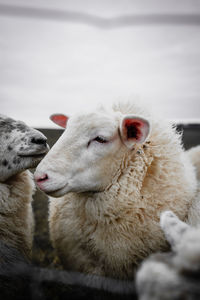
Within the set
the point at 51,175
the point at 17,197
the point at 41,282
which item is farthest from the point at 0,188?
the point at 41,282

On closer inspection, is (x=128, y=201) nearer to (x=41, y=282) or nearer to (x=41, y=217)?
(x=41, y=282)

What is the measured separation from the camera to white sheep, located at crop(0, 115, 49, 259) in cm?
182

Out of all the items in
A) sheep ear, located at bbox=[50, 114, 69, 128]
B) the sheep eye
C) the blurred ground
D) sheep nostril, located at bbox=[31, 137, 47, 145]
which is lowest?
the blurred ground

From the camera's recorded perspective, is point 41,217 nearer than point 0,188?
No

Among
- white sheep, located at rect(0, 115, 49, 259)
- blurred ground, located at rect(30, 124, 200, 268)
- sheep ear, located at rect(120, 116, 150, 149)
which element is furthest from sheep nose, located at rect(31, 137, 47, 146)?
blurred ground, located at rect(30, 124, 200, 268)

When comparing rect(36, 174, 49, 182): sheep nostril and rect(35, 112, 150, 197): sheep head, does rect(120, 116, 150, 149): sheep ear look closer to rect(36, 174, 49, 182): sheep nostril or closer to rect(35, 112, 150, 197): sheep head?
rect(35, 112, 150, 197): sheep head

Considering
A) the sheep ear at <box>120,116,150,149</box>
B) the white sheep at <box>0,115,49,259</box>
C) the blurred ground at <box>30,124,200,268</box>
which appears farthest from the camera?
the blurred ground at <box>30,124,200,268</box>

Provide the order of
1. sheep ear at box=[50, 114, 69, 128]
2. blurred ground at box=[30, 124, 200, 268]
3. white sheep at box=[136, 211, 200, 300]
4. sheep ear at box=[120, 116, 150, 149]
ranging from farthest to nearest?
1. blurred ground at box=[30, 124, 200, 268]
2. sheep ear at box=[50, 114, 69, 128]
3. sheep ear at box=[120, 116, 150, 149]
4. white sheep at box=[136, 211, 200, 300]

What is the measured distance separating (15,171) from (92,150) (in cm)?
74

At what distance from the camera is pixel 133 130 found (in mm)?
1617

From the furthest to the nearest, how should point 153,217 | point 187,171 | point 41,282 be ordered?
point 187,171, point 153,217, point 41,282

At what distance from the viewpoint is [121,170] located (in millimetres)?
Result: 1682

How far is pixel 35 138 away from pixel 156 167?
3.34ft

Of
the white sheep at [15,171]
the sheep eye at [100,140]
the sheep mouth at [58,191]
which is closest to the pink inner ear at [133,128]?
the sheep eye at [100,140]
